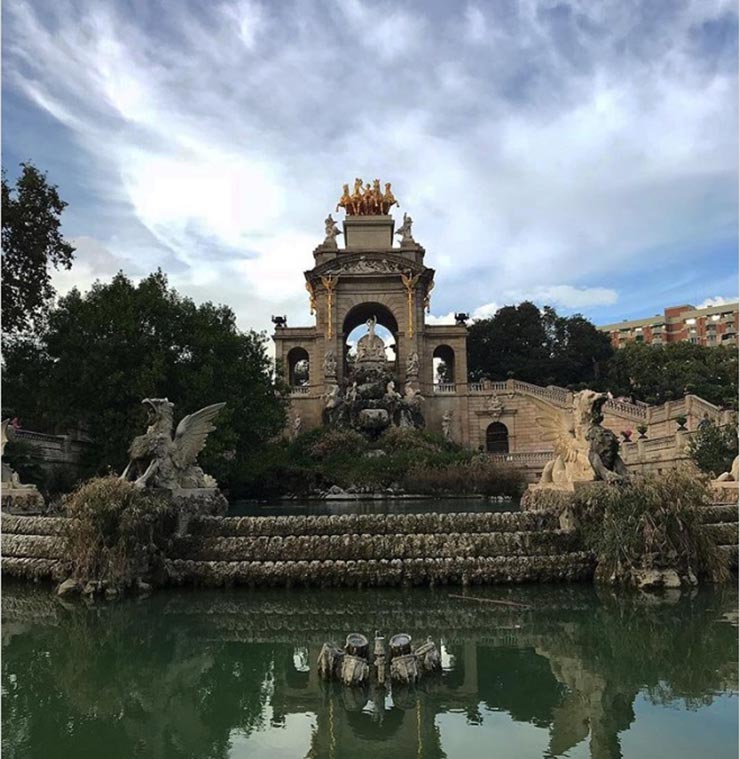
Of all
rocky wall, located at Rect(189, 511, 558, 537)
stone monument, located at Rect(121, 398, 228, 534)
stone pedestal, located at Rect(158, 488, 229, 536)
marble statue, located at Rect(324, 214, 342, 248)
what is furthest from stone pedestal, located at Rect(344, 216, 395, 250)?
rocky wall, located at Rect(189, 511, 558, 537)

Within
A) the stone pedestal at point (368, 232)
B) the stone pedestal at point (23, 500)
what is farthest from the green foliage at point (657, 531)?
the stone pedestal at point (368, 232)

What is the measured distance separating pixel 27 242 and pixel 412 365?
2464 centimetres

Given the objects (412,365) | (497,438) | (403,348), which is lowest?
(497,438)

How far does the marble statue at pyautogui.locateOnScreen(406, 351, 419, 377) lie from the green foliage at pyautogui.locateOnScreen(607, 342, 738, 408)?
15584mm

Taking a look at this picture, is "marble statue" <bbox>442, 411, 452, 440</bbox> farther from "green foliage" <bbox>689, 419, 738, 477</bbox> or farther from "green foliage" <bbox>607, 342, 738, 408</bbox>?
"green foliage" <bbox>689, 419, 738, 477</bbox>

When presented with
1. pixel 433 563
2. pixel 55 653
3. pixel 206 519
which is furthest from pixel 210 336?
pixel 55 653

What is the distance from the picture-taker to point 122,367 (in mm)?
22141

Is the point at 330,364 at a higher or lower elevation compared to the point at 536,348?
lower

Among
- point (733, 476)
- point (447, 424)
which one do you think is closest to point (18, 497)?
point (733, 476)

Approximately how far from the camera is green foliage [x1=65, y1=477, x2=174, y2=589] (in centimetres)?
1023

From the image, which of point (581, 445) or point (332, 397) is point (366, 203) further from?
point (581, 445)

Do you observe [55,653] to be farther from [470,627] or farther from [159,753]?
[470,627]

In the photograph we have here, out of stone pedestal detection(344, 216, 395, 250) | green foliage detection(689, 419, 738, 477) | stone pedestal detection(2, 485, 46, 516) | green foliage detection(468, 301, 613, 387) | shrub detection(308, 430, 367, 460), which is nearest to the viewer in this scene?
stone pedestal detection(2, 485, 46, 516)

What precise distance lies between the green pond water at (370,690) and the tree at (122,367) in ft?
39.5
